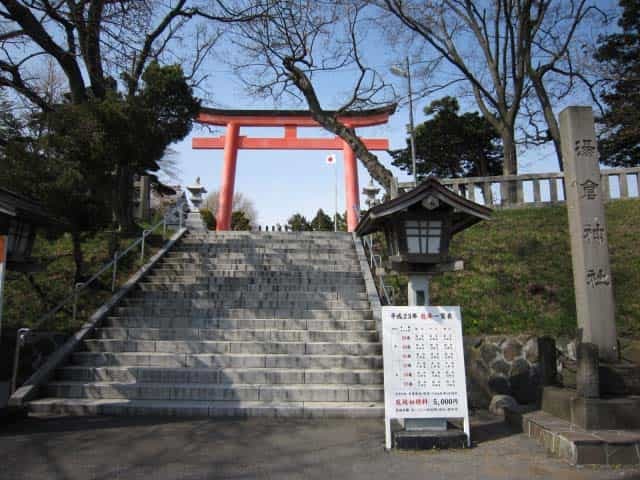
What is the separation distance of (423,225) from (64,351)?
19.4 feet

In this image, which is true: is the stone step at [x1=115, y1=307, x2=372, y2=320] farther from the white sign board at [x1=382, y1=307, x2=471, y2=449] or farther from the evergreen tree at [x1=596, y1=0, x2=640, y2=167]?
the evergreen tree at [x1=596, y1=0, x2=640, y2=167]

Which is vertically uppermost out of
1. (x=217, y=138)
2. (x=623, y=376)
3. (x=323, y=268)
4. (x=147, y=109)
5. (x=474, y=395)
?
(x=217, y=138)

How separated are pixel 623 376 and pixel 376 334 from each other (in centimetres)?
371

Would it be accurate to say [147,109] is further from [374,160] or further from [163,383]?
[374,160]

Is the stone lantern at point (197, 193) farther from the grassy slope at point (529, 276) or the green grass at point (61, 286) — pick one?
the grassy slope at point (529, 276)

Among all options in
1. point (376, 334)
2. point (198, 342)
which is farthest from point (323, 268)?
point (198, 342)

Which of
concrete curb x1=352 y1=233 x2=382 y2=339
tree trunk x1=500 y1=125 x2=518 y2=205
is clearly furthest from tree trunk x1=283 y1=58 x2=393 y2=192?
tree trunk x1=500 y1=125 x2=518 y2=205

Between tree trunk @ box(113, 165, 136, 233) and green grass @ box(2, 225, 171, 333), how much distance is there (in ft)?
1.72

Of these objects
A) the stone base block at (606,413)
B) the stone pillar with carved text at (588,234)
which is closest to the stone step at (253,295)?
the stone pillar with carved text at (588,234)

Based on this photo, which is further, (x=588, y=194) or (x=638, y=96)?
(x=638, y=96)

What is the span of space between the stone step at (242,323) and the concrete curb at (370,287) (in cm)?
20

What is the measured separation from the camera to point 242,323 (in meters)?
8.48

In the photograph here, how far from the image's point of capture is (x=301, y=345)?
7.76 metres

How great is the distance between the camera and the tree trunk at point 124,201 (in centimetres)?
1203
